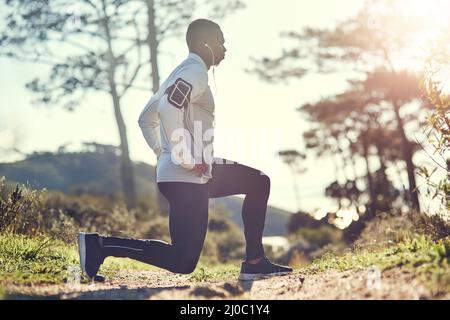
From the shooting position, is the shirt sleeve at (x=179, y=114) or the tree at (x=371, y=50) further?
the tree at (x=371, y=50)

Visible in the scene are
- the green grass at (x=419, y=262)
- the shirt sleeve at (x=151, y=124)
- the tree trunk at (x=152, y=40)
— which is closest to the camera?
the green grass at (x=419, y=262)

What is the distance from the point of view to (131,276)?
20.8 feet

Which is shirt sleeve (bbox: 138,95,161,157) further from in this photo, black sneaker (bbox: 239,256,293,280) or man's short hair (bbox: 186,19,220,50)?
black sneaker (bbox: 239,256,293,280)

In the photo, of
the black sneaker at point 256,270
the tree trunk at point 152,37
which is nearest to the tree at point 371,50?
the tree trunk at point 152,37

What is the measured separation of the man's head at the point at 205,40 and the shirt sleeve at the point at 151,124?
0.49 meters

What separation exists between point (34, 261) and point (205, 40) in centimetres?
266

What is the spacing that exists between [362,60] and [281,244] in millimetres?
6595

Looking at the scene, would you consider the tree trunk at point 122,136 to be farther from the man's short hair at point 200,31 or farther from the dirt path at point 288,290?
the dirt path at point 288,290

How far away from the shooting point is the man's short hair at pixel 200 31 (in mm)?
5008

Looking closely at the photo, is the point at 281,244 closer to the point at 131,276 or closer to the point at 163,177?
the point at 131,276

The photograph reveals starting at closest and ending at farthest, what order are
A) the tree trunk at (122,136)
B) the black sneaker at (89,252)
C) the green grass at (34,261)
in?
the black sneaker at (89,252), the green grass at (34,261), the tree trunk at (122,136)

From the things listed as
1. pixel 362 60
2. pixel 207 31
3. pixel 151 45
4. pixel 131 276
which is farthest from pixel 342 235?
pixel 207 31

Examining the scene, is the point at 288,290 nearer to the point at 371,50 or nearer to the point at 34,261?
the point at 34,261

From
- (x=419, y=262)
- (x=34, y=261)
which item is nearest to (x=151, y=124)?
(x=34, y=261)
